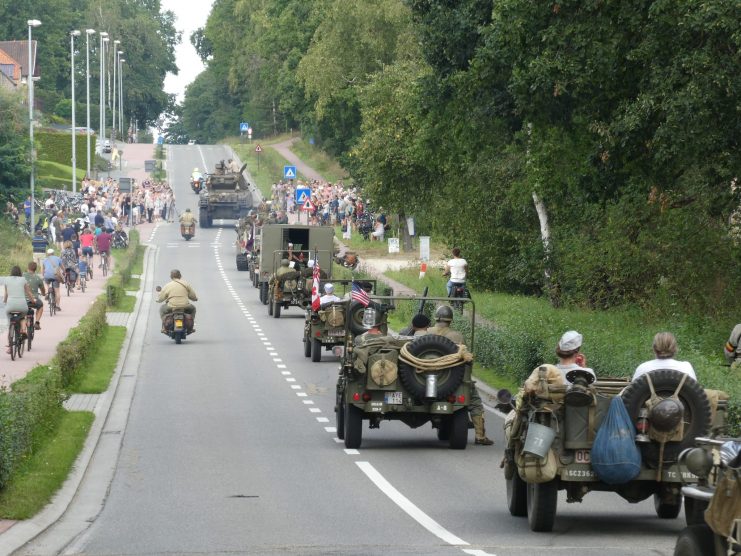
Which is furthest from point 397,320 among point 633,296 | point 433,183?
point 433,183

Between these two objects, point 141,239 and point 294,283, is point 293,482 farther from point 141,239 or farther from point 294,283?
point 141,239

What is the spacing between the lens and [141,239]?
7525 centimetres

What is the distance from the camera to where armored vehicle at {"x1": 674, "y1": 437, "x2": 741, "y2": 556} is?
8.21m

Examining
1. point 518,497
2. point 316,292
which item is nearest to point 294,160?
point 316,292

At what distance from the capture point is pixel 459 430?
18.8 metres

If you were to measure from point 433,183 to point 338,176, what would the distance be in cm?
5185

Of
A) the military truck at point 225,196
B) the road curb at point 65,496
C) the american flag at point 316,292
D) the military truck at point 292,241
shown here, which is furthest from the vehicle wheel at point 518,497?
the military truck at point 225,196

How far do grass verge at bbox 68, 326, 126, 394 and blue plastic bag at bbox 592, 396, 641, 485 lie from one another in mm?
14282

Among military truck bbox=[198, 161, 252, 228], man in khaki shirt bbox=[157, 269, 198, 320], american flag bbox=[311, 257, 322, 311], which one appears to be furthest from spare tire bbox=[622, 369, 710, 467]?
military truck bbox=[198, 161, 252, 228]

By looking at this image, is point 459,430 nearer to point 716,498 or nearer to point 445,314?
point 445,314

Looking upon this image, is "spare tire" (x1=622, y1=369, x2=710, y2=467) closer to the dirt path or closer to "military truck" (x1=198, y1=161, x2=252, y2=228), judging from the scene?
"military truck" (x1=198, y1=161, x2=252, y2=228)

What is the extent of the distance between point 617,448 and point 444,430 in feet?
24.4

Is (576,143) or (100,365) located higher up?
(576,143)

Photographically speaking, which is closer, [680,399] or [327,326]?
[680,399]
